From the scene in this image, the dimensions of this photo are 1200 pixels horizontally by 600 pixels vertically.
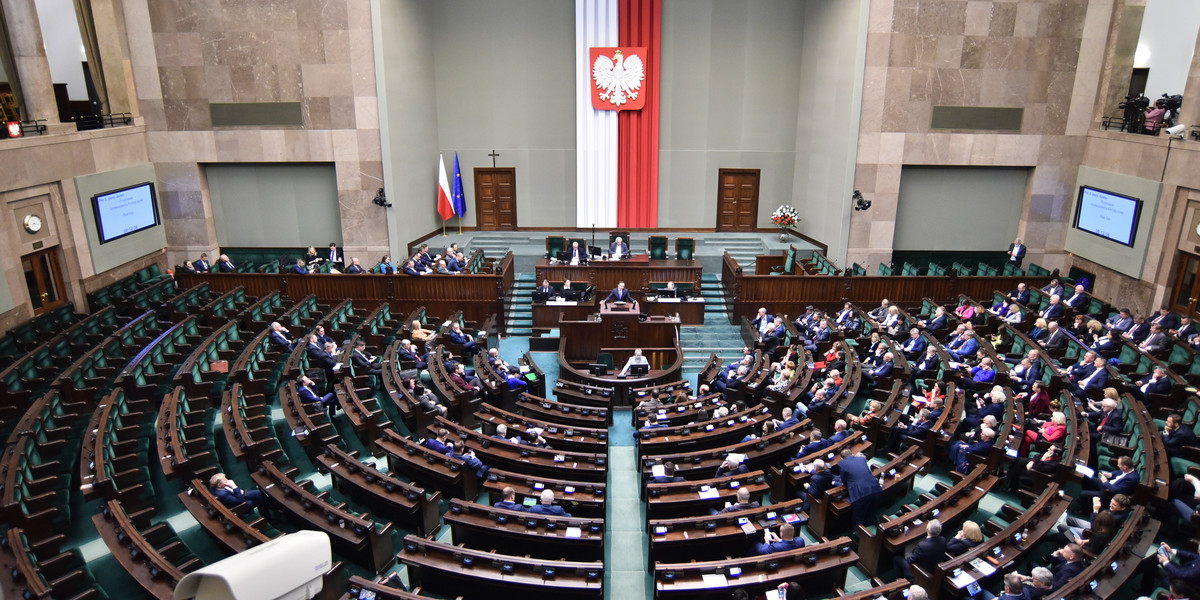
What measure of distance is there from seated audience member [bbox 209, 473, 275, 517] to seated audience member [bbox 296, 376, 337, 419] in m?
2.48

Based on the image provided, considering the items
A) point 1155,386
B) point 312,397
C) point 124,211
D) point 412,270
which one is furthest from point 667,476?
point 124,211

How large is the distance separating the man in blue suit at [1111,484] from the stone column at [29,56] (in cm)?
1903

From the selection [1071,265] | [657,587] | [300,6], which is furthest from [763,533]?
[300,6]

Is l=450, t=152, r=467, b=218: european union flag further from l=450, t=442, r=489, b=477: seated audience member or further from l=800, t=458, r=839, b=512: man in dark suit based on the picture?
l=800, t=458, r=839, b=512: man in dark suit

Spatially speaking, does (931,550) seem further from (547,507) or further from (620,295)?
(620,295)

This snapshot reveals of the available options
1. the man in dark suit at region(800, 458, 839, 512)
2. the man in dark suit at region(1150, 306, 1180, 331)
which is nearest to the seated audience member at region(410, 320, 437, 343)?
the man in dark suit at region(800, 458, 839, 512)

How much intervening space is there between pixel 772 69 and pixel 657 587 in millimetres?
17446

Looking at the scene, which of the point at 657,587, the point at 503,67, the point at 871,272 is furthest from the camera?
the point at 503,67

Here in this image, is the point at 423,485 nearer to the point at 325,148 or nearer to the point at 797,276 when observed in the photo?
the point at 797,276

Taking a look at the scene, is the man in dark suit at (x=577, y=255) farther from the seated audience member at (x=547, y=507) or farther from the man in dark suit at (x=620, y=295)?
the seated audience member at (x=547, y=507)

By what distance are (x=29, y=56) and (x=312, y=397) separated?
409 inches

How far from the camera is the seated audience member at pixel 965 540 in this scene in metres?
A: 6.62

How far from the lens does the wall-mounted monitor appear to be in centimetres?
1508

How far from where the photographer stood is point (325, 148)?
1795 centimetres
